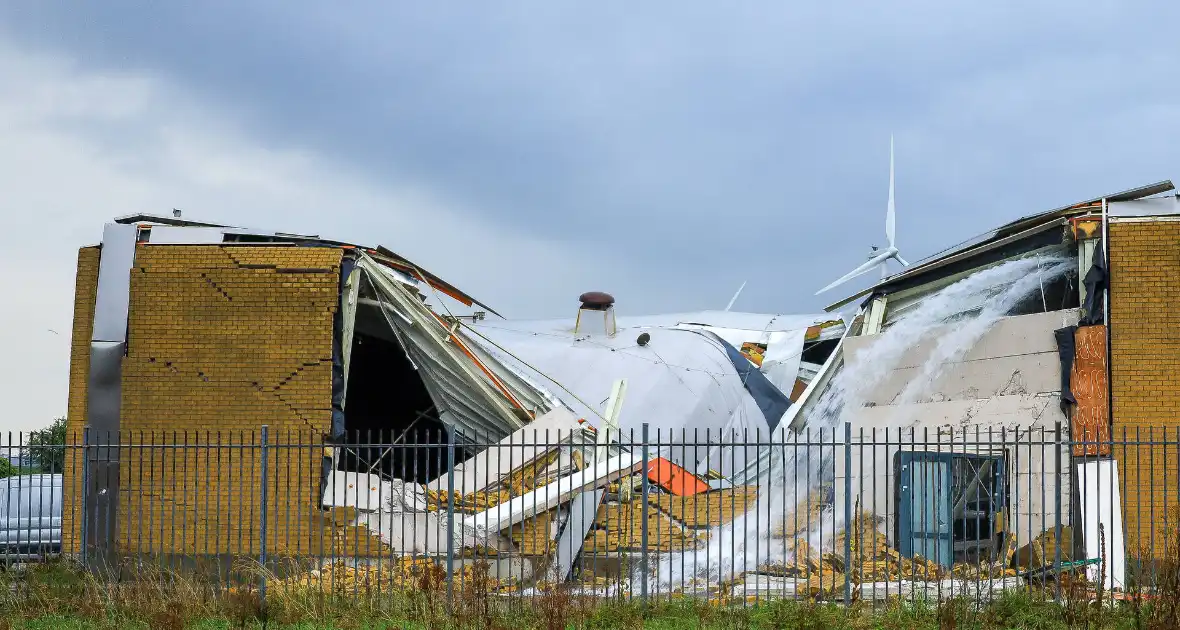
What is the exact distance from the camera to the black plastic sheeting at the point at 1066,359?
1423 cm

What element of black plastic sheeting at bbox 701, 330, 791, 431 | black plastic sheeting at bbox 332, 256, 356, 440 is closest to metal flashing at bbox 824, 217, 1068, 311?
black plastic sheeting at bbox 701, 330, 791, 431

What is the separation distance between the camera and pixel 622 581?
462 inches

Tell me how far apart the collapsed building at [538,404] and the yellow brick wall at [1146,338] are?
0.08 ft

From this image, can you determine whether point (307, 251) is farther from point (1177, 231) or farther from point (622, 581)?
point (1177, 231)

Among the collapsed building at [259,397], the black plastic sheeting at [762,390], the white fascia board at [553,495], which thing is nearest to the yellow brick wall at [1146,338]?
the collapsed building at [259,397]

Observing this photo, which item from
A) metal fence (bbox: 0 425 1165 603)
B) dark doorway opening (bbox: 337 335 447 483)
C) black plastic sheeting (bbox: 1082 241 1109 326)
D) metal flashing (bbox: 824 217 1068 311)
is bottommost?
metal fence (bbox: 0 425 1165 603)

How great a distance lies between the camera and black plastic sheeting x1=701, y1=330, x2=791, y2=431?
24.5m

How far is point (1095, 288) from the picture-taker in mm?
14266

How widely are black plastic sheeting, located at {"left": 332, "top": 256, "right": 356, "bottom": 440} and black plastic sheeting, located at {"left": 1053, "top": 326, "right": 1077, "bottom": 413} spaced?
873 cm

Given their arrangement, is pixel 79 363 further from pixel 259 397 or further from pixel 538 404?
pixel 538 404

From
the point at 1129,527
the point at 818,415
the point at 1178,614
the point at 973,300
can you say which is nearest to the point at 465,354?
the point at 818,415

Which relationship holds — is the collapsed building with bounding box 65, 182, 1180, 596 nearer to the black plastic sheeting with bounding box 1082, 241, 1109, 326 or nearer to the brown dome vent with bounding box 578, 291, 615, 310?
the black plastic sheeting with bounding box 1082, 241, 1109, 326

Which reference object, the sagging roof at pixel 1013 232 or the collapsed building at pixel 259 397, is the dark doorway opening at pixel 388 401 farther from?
the sagging roof at pixel 1013 232

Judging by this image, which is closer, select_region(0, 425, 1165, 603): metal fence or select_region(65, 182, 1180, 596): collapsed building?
select_region(0, 425, 1165, 603): metal fence
